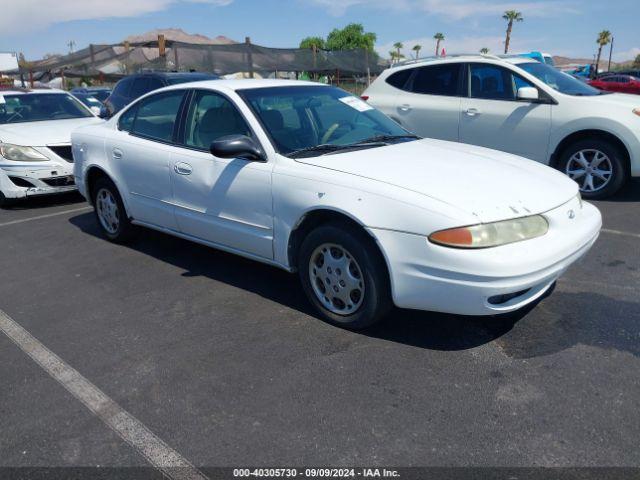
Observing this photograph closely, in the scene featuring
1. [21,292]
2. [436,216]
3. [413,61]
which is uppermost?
[413,61]

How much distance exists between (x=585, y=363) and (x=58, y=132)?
7027mm

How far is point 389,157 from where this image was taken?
3775 mm

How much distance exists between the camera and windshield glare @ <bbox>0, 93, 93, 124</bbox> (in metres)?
8.26

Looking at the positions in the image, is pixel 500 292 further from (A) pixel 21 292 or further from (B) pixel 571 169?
(B) pixel 571 169

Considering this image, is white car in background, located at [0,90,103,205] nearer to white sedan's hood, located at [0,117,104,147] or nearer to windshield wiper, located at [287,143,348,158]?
white sedan's hood, located at [0,117,104,147]

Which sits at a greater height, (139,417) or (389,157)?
(389,157)

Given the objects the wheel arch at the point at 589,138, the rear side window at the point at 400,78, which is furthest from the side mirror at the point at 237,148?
the rear side window at the point at 400,78

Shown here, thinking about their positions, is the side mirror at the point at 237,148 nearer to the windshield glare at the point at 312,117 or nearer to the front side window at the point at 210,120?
the windshield glare at the point at 312,117

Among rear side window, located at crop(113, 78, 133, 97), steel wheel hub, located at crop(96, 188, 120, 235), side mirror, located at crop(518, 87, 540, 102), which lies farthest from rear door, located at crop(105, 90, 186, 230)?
rear side window, located at crop(113, 78, 133, 97)

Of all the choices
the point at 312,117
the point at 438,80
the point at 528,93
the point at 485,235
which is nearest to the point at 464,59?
the point at 438,80

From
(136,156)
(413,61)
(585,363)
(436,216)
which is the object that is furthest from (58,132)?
(585,363)

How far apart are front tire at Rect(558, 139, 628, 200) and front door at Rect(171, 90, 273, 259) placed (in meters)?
4.38

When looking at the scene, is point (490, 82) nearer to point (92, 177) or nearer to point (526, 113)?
point (526, 113)

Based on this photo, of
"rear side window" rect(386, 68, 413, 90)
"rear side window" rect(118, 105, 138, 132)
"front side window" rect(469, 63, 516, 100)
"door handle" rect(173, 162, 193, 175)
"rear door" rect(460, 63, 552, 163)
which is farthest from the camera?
"rear side window" rect(386, 68, 413, 90)
